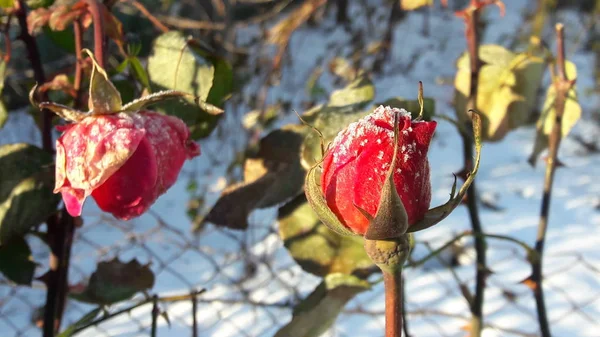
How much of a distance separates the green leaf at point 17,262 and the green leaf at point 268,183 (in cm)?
16

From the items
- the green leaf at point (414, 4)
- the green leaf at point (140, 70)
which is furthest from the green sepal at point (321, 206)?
the green leaf at point (414, 4)

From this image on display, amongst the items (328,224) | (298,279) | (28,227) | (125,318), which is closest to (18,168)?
(28,227)

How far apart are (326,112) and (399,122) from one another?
20 cm

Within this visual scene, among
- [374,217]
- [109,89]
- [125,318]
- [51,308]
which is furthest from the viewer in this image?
[125,318]

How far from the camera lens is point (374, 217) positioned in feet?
0.78

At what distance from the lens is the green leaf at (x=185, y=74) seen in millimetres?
439

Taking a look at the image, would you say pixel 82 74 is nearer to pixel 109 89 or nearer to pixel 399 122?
pixel 109 89

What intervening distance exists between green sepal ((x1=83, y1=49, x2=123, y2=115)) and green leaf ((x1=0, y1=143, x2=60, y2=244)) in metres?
0.11

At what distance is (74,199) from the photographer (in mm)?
328

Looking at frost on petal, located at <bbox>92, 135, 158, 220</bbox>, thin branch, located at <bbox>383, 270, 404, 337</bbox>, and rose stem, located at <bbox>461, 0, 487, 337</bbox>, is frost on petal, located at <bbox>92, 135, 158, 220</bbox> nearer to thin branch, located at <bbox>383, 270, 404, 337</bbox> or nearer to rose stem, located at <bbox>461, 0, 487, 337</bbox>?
thin branch, located at <bbox>383, 270, 404, 337</bbox>

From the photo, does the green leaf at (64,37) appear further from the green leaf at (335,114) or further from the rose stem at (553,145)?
the rose stem at (553,145)

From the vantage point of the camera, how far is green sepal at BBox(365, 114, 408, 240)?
8.9 inches

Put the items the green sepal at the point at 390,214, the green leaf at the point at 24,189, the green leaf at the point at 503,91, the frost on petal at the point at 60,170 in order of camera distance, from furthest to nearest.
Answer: the green leaf at the point at 503,91 < the green leaf at the point at 24,189 < the frost on petal at the point at 60,170 < the green sepal at the point at 390,214

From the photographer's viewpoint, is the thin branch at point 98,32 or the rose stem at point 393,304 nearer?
the rose stem at point 393,304
